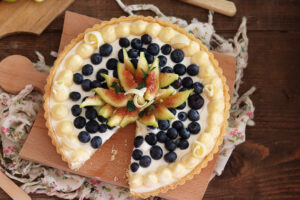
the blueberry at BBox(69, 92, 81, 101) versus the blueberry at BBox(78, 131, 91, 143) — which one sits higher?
the blueberry at BBox(69, 92, 81, 101)

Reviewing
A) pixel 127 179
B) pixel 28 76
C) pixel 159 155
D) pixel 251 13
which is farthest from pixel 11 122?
pixel 251 13

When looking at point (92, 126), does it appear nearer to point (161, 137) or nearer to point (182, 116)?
point (161, 137)

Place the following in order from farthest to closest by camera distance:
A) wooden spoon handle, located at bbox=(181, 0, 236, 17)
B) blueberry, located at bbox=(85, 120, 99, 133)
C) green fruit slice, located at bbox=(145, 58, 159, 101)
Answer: wooden spoon handle, located at bbox=(181, 0, 236, 17) → blueberry, located at bbox=(85, 120, 99, 133) → green fruit slice, located at bbox=(145, 58, 159, 101)

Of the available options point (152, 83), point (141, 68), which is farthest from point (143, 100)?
point (141, 68)

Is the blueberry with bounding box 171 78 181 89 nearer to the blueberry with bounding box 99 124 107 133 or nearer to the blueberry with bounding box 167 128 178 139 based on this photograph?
the blueberry with bounding box 167 128 178 139

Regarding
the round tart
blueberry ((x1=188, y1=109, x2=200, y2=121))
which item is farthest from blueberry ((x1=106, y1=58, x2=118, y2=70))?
blueberry ((x1=188, y1=109, x2=200, y2=121))

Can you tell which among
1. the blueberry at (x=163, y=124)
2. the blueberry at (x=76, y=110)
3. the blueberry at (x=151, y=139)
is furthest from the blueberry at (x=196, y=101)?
the blueberry at (x=76, y=110)

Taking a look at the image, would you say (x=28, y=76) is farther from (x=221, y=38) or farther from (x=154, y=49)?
(x=221, y=38)

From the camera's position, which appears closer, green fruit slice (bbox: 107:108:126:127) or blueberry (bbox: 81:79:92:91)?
green fruit slice (bbox: 107:108:126:127)
